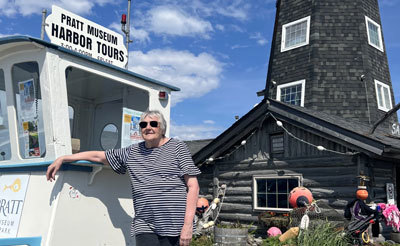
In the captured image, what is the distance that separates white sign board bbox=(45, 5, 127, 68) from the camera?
17.5ft

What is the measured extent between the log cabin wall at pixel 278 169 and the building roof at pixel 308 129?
0.31m

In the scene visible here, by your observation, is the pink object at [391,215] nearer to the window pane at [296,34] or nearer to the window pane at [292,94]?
the window pane at [292,94]

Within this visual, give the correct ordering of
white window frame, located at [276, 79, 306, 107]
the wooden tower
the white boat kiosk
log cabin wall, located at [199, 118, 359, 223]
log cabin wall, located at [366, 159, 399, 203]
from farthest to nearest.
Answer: white window frame, located at [276, 79, 306, 107] → the wooden tower → log cabin wall, located at [199, 118, 359, 223] → log cabin wall, located at [366, 159, 399, 203] → the white boat kiosk

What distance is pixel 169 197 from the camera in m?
3.48

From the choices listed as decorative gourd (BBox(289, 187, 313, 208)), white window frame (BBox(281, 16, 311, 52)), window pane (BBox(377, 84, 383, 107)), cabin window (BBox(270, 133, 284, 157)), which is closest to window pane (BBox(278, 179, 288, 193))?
cabin window (BBox(270, 133, 284, 157))

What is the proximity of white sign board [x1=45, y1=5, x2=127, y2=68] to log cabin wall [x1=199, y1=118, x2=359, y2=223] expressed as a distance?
651cm

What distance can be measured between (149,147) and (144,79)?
260 centimetres

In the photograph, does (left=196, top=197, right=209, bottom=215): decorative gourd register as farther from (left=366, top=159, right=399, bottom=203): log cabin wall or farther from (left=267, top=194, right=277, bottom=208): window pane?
(left=366, top=159, right=399, bottom=203): log cabin wall

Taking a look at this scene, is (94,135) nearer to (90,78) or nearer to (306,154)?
(90,78)

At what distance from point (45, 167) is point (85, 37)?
6.74ft

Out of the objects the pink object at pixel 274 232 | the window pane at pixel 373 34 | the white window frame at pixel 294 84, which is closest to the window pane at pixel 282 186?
the pink object at pixel 274 232

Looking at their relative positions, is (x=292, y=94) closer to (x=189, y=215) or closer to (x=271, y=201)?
(x=271, y=201)

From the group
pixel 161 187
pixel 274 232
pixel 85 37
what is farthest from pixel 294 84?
pixel 161 187

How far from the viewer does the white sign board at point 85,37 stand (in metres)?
5.32
